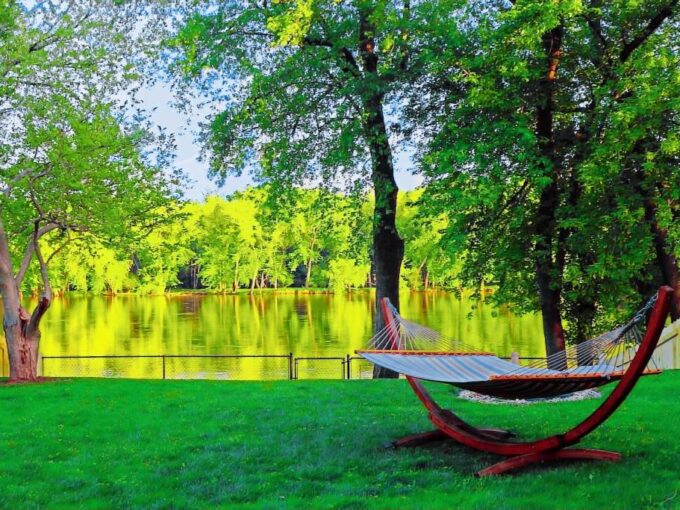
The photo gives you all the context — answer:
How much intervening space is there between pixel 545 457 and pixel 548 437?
386 mm

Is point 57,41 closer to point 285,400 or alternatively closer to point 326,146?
point 326,146

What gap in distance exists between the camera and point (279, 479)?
19.8 ft

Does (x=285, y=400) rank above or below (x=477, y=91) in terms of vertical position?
below

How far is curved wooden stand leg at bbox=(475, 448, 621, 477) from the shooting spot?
5891mm

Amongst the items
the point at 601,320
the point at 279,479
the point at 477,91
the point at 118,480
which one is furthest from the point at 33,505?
the point at 601,320

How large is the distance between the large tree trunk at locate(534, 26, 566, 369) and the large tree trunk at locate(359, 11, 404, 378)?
9.10 ft

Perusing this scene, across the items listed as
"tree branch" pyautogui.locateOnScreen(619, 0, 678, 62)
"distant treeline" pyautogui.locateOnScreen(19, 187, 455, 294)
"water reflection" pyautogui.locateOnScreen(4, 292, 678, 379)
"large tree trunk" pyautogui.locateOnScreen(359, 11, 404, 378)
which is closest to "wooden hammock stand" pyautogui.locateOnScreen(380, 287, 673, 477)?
"large tree trunk" pyautogui.locateOnScreen(359, 11, 404, 378)

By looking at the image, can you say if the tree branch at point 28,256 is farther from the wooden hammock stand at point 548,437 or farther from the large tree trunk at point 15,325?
the wooden hammock stand at point 548,437

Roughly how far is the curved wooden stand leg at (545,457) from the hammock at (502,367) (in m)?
0.50

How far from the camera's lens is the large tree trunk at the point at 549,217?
12.9m

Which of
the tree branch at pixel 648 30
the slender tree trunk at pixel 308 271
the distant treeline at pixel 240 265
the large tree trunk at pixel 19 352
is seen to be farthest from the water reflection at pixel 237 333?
the slender tree trunk at pixel 308 271

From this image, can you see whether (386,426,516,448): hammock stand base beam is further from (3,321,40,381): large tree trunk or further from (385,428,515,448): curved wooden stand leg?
(3,321,40,381): large tree trunk

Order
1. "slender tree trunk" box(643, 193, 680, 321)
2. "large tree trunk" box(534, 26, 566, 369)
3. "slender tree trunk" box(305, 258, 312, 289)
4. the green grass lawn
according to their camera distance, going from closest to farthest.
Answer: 1. the green grass lawn
2. "large tree trunk" box(534, 26, 566, 369)
3. "slender tree trunk" box(643, 193, 680, 321)
4. "slender tree trunk" box(305, 258, 312, 289)

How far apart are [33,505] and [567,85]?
40.7ft
